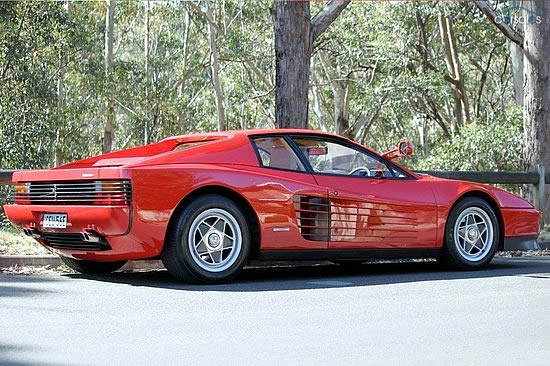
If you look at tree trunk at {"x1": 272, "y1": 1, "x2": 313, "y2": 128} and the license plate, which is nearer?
the license plate

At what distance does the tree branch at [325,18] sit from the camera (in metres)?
12.6

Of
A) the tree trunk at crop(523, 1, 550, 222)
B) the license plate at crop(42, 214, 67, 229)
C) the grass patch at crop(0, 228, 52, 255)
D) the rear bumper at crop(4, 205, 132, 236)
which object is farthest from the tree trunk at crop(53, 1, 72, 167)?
the rear bumper at crop(4, 205, 132, 236)

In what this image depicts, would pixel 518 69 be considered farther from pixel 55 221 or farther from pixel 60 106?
pixel 55 221

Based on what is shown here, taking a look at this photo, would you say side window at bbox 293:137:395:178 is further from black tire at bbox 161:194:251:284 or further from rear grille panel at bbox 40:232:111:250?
rear grille panel at bbox 40:232:111:250

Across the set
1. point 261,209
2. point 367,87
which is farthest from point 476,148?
point 261,209

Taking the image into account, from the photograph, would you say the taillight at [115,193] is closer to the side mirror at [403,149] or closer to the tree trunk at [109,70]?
the side mirror at [403,149]

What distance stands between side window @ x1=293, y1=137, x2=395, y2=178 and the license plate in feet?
7.08

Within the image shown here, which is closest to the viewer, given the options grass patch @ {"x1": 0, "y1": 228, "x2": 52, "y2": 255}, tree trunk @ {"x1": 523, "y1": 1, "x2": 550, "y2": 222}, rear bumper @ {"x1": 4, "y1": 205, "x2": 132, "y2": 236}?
rear bumper @ {"x1": 4, "y1": 205, "x2": 132, "y2": 236}

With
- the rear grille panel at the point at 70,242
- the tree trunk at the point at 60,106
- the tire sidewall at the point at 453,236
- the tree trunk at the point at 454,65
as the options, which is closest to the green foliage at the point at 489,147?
the tree trunk at the point at 454,65

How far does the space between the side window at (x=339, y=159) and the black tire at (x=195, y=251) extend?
1.02 metres

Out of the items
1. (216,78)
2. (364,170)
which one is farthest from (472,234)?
(216,78)

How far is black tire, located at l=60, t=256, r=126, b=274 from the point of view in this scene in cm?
882

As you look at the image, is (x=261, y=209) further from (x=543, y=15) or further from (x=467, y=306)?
(x=543, y=15)

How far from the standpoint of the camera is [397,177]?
9.03m
